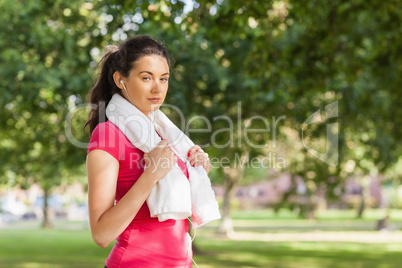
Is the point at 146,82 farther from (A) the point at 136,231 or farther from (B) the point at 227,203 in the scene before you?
(B) the point at 227,203

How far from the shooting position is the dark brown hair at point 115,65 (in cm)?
233

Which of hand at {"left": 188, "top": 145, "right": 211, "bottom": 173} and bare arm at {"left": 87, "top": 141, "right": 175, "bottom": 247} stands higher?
hand at {"left": 188, "top": 145, "right": 211, "bottom": 173}

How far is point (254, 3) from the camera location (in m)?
7.25

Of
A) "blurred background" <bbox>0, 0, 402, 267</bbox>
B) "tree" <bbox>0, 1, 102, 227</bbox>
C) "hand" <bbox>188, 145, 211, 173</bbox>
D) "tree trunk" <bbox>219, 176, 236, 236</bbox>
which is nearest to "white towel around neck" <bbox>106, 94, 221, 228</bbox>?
"hand" <bbox>188, 145, 211, 173</bbox>

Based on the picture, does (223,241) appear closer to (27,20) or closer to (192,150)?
(27,20)

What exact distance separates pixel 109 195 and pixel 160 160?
0.74 ft

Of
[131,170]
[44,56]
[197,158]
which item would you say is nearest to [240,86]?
[44,56]

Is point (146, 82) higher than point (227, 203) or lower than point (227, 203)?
lower

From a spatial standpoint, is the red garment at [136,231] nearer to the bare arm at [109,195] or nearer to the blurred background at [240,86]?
the bare arm at [109,195]

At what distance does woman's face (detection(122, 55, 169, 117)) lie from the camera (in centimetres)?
231

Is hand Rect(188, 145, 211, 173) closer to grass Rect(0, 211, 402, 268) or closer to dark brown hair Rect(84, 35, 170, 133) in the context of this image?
dark brown hair Rect(84, 35, 170, 133)

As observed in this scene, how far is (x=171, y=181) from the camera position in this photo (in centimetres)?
218

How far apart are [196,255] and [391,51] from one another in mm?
9218

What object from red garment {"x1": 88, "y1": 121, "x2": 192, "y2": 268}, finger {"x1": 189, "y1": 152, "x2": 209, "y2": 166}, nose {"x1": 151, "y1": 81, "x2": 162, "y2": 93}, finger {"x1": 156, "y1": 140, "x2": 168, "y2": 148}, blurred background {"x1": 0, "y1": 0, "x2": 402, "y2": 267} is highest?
blurred background {"x1": 0, "y1": 0, "x2": 402, "y2": 267}
